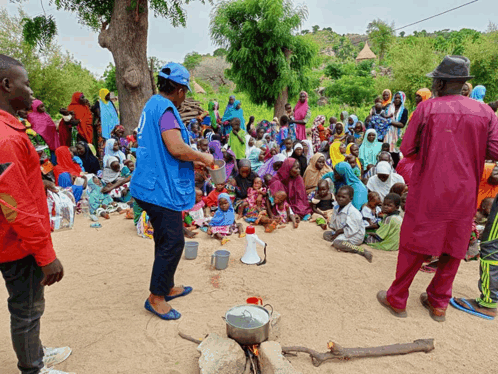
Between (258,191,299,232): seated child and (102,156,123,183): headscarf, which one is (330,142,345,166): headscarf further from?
(102,156,123,183): headscarf

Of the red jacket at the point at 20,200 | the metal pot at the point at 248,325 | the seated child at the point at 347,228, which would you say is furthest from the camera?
the seated child at the point at 347,228

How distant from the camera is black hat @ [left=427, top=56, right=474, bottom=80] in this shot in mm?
2381

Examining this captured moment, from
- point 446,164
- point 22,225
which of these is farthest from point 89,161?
point 446,164

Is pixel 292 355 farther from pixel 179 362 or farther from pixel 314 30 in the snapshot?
pixel 314 30

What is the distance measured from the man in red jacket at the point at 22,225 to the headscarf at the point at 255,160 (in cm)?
537

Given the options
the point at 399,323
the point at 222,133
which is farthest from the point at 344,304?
the point at 222,133

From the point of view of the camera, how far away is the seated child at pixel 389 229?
13.7 feet

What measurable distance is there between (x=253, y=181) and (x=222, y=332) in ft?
10.7

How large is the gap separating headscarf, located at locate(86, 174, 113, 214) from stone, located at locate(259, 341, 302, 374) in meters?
4.42

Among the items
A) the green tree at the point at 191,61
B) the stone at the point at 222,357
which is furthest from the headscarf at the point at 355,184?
the green tree at the point at 191,61

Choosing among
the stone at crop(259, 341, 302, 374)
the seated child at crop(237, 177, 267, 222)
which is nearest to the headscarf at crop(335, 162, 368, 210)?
the seated child at crop(237, 177, 267, 222)

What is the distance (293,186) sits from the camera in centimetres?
552

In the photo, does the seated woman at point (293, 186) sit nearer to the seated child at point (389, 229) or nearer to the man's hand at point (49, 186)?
the seated child at point (389, 229)

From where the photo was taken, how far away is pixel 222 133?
909 centimetres
